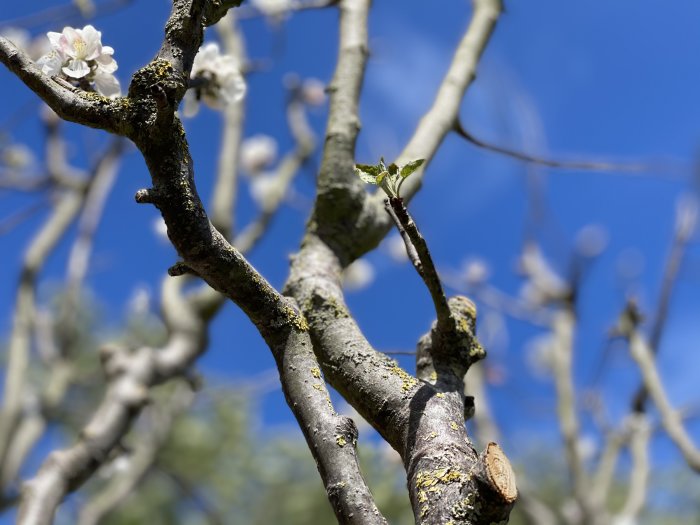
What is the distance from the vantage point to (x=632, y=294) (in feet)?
9.00

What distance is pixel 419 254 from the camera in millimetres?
787

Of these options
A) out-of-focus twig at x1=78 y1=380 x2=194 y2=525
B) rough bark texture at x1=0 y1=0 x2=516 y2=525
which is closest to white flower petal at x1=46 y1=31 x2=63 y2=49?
rough bark texture at x1=0 y1=0 x2=516 y2=525

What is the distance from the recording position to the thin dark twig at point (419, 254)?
2.43 ft

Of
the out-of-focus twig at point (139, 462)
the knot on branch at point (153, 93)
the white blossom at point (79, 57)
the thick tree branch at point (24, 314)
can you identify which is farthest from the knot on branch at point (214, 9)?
the thick tree branch at point (24, 314)

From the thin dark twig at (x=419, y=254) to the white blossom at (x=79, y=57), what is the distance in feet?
1.82

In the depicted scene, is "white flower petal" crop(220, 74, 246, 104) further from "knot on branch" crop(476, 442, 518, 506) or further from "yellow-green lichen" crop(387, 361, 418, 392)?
"knot on branch" crop(476, 442, 518, 506)

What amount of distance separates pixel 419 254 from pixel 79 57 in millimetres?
662

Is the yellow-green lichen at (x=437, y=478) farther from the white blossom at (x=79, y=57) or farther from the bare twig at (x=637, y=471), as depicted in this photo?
the bare twig at (x=637, y=471)

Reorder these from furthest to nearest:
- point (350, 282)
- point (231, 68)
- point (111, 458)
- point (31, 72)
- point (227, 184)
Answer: point (350, 282) < point (227, 184) < point (111, 458) < point (231, 68) < point (31, 72)

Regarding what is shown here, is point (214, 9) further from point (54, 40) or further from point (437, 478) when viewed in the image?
point (437, 478)

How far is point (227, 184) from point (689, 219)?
198cm

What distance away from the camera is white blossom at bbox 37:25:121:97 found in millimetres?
1021

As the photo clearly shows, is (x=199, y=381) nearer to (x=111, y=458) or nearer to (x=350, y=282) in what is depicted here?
(x=111, y=458)

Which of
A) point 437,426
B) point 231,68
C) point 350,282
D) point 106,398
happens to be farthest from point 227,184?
point 437,426
